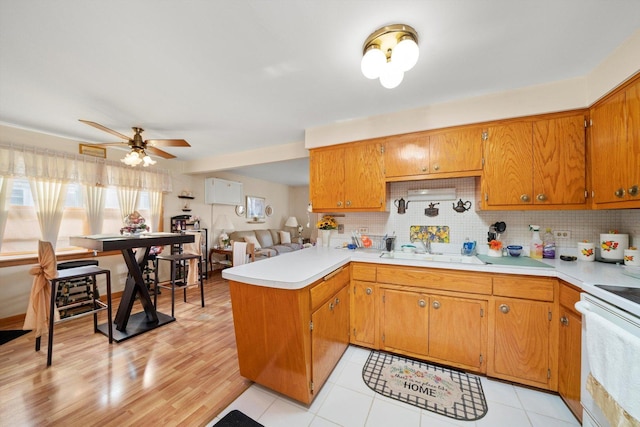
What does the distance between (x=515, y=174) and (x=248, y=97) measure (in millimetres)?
2441

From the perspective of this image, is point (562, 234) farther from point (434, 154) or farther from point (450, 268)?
point (434, 154)

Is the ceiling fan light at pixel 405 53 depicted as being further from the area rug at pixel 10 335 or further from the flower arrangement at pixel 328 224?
the area rug at pixel 10 335

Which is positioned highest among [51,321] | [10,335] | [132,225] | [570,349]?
[132,225]

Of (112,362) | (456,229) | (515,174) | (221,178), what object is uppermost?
(221,178)

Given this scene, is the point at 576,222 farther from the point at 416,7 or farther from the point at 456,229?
the point at 416,7

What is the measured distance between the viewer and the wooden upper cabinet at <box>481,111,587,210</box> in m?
1.79

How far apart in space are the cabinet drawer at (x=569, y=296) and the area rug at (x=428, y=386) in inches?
32.4

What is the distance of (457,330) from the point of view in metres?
1.78

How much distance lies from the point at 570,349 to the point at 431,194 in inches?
58.7

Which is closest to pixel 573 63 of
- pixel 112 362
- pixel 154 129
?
pixel 154 129

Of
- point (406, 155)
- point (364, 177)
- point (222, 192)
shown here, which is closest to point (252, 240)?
point (222, 192)

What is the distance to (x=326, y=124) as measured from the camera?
8.70 feet

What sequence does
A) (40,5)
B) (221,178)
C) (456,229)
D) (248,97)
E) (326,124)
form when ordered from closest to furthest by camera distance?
1. (40,5)
2. (248,97)
3. (456,229)
4. (326,124)
5. (221,178)

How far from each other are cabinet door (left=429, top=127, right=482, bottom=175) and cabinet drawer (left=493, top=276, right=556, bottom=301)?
95 cm
